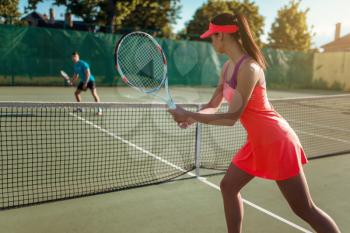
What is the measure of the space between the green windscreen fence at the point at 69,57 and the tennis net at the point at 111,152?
9991 millimetres

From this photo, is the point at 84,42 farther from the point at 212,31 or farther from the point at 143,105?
the point at 212,31

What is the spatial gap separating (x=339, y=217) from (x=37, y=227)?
8.99ft

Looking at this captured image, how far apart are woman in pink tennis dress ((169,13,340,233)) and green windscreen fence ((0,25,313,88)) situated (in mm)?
16214

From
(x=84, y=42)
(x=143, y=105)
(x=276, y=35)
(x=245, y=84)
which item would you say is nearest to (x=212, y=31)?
(x=245, y=84)

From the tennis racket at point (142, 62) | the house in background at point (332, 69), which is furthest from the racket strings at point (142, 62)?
the house in background at point (332, 69)

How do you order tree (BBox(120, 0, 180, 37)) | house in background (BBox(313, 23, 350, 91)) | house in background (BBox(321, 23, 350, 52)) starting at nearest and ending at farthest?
house in background (BBox(313, 23, 350, 91)) < tree (BBox(120, 0, 180, 37)) < house in background (BBox(321, 23, 350, 52))

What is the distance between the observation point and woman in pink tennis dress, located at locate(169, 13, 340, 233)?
218 centimetres

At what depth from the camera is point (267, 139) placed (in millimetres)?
2230

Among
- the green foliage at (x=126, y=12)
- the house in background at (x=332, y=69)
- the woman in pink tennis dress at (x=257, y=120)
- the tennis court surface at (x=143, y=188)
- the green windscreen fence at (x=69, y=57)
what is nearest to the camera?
the woman in pink tennis dress at (x=257, y=120)

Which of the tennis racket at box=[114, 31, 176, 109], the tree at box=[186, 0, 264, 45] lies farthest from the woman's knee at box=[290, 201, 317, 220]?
the tree at box=[186, 0, 264, 45]

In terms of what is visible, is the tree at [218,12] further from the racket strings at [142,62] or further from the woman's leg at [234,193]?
the woman's leg at [234,193]

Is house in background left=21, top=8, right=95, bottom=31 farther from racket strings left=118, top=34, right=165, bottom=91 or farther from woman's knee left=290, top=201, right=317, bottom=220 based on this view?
woman's knee left=290, top=201, right=317, bottom=220

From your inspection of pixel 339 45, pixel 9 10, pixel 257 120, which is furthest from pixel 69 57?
pixel 339 45

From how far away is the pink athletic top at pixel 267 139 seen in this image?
7.23ft
